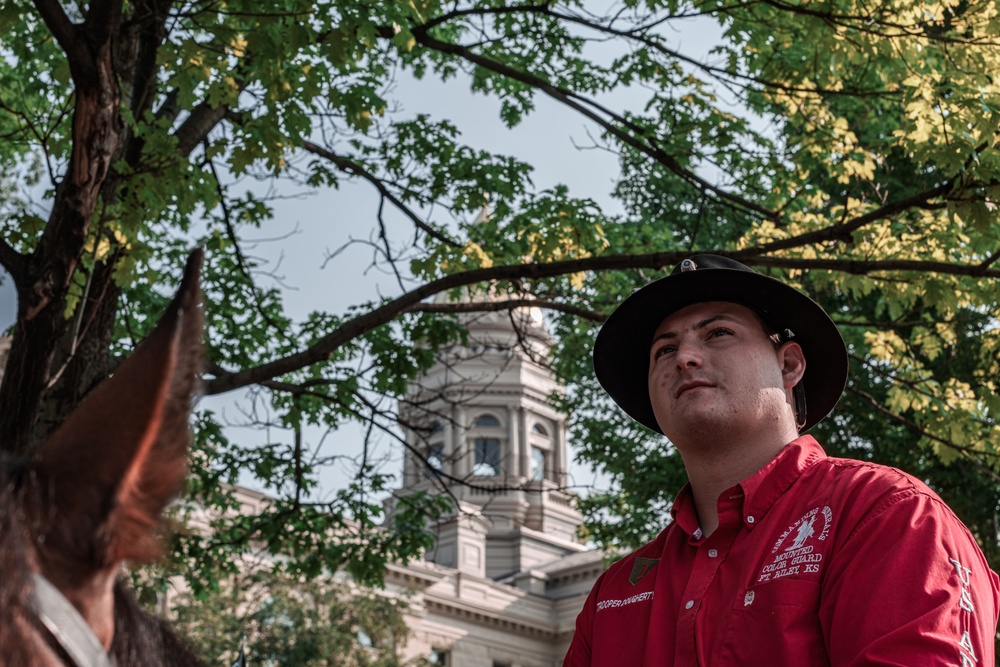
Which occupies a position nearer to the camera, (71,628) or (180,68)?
(71,628)

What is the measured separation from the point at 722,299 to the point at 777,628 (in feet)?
3.88

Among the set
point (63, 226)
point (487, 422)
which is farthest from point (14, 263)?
point (487, 422)

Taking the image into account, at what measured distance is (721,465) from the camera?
3168 mm

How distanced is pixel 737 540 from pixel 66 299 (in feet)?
19.6

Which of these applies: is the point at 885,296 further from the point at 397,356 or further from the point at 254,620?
the point at 254,620

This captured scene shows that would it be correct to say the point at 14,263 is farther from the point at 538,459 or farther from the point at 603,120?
the point at 538,459

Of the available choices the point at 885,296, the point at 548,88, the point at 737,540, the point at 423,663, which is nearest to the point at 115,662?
the point at 737,540

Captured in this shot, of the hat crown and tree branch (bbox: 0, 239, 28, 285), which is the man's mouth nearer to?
the hat crown

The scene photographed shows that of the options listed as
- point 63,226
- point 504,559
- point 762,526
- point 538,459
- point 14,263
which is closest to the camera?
point 762,526

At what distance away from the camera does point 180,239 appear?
13.2 m

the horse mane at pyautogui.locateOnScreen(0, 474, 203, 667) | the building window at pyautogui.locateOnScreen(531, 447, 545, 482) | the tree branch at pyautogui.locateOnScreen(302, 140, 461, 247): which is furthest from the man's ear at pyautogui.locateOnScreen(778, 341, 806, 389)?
the building window at pyautogui.locateOnScreen(531, 447, 545, 482)

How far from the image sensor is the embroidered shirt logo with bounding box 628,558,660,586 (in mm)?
3191

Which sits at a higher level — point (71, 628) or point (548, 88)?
point (548, 88)

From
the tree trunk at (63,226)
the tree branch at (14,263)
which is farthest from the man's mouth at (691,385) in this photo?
the tree branch at (14,263)
